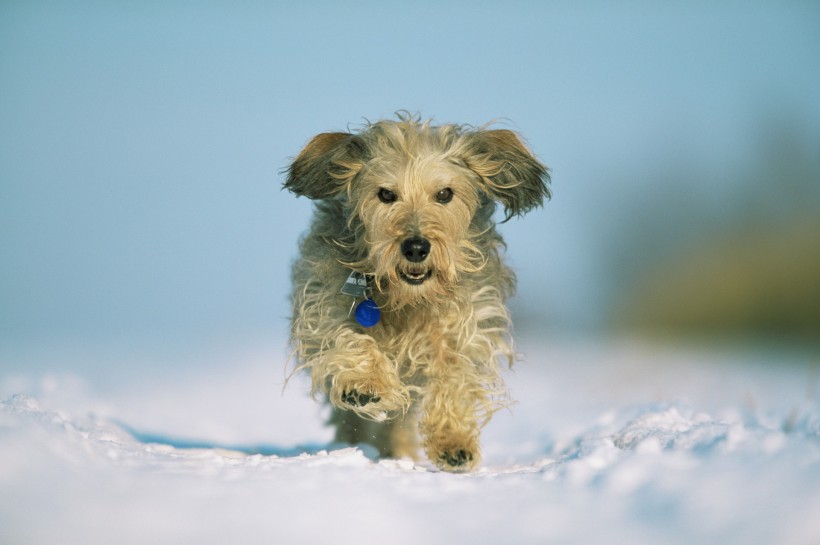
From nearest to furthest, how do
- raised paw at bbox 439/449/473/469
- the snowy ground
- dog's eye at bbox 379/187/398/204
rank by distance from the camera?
1. the snowy ground
2. raised paw at bbox 439/449/473/469
3. dog's eye at bbox 379/187/398/204

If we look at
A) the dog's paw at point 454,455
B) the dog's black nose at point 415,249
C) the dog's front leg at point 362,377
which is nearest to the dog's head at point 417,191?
the dog's black nose at point 415,249

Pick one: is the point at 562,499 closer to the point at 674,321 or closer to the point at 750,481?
the point at 750,481

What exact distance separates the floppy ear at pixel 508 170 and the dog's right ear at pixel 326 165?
0.70m

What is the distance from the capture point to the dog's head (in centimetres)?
467

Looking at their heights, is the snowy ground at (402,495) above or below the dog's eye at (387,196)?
below

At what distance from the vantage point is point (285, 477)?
12.1 ft

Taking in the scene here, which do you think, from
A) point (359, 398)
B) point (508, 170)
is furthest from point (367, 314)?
point (508, 170)

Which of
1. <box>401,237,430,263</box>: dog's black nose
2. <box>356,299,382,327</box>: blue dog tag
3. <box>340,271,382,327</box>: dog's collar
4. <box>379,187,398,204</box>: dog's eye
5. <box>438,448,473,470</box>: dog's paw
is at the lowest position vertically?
<box>438,448,473,470</box>: dog's paw

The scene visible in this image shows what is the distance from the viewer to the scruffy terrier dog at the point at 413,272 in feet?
15.4

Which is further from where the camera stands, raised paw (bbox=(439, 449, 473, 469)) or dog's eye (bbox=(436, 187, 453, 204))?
dog's eye (bbox=(436, 187, 453, 204))

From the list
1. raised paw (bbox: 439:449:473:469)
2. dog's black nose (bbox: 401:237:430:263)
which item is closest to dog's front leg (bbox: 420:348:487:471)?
raised paw (bbox: 439:449:473:469)

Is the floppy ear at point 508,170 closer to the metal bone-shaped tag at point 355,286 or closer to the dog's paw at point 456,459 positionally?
the metal bone-shaped tag at point 355,286

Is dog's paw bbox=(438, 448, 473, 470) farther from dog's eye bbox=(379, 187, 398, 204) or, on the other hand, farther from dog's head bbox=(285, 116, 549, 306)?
dog's eye bbox=(379, 187, 398, 204)

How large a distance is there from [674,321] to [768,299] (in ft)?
5.05
